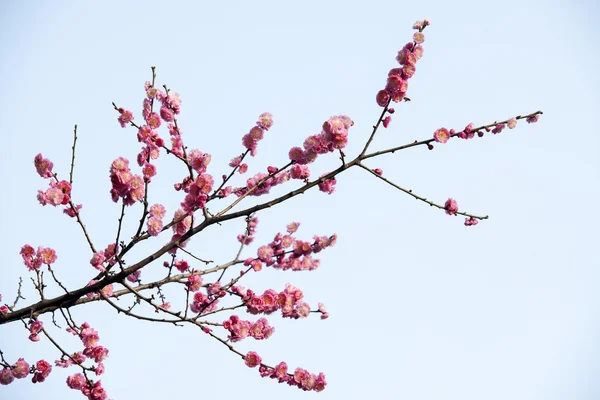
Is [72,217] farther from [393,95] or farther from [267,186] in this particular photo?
[393,95]

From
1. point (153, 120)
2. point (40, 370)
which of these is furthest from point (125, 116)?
point (40, 370)

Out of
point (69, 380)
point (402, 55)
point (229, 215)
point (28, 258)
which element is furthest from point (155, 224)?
point (402, 55)

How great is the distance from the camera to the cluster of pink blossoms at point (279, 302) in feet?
14.4

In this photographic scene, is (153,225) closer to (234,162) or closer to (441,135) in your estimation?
(234,162)

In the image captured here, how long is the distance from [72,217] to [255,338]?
1.94 m

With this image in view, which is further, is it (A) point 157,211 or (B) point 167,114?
(B) point 167,114

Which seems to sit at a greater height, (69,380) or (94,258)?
(94,258)

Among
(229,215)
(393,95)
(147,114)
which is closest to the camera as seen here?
(229,215)

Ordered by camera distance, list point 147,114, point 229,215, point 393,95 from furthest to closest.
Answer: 1. point 147,114
2. point 393,95
3. point 229,215

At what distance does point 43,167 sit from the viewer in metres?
4.13

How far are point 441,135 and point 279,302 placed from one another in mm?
2131

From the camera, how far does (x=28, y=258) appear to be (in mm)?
4699

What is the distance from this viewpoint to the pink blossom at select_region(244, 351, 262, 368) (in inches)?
180

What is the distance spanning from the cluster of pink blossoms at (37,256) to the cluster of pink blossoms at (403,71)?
3.36 m
